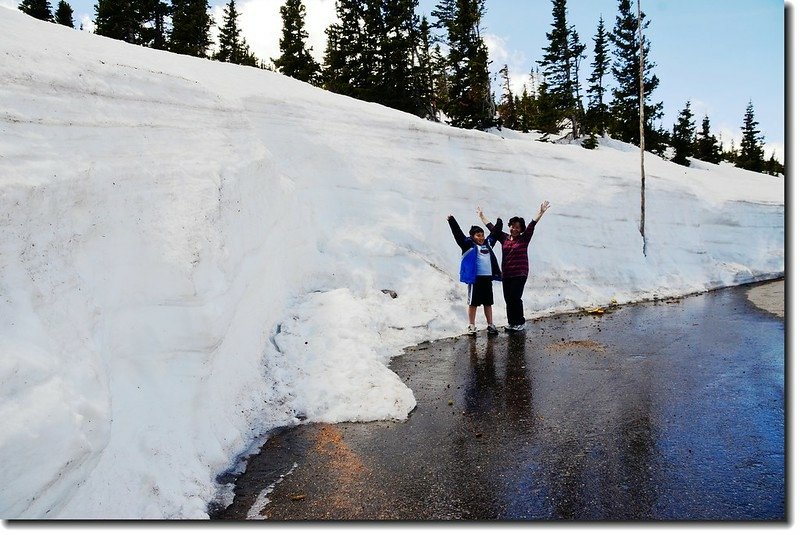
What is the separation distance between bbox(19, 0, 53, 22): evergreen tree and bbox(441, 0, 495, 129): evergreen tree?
2697cm

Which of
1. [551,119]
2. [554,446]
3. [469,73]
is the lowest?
[554,446]

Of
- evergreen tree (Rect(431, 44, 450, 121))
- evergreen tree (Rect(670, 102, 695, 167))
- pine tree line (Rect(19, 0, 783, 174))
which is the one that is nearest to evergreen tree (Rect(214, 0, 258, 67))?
pine tree line (Rect(19, 0, 783, 174))

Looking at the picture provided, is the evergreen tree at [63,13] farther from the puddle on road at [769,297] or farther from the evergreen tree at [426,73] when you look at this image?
the puddle on road at [769,297]

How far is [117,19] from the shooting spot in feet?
118

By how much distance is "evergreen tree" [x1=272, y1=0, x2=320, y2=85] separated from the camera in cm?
3662

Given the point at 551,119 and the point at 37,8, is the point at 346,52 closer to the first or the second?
the point at 551,119

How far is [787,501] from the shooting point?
3818 millimetres

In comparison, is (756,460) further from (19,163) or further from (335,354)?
(19,163)

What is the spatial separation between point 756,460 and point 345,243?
7.95 metres

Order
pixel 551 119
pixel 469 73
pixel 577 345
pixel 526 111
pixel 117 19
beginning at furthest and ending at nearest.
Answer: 1. pixel 526 111
2. pixel 117 19
3. pixel 551 119
4. pixel 469 73
5. pixel 577 345

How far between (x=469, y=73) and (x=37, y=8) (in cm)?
2928

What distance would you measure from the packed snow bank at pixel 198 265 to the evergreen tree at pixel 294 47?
2359cm

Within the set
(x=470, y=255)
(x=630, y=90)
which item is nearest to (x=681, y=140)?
(x=630, y=90)

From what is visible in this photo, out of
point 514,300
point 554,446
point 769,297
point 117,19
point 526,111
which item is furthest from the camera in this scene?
point 526,111
